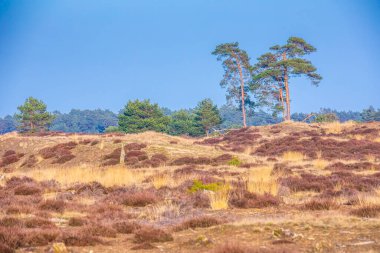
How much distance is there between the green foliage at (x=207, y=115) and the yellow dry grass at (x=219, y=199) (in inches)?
2413

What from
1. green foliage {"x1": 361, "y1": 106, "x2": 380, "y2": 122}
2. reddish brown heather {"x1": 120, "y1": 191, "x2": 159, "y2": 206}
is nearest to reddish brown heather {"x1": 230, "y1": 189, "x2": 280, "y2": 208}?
reddish brown heather {"x1": 120, "y1": 191, "x2": 159, "y2": 206}

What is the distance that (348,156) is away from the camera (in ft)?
101

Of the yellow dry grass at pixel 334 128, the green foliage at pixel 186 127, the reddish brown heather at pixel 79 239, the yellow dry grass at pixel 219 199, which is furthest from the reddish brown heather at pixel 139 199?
the green foliage at pixel 186 127

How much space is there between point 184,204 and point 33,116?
6246 cm

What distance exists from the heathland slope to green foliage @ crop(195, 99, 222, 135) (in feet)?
142

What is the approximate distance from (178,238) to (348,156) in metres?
25.1

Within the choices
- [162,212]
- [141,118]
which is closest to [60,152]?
[162,212]

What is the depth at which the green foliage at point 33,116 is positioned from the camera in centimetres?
7040

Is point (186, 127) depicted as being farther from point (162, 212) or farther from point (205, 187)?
point (162, 212)

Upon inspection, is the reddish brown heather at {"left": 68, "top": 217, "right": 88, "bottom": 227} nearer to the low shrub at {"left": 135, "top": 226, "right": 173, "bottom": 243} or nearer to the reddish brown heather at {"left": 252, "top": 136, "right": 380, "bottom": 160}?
the low shrub at {"left": 135, "top": 226, "right": 173, "bottom": 243}

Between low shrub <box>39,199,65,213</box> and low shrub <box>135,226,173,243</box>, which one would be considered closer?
low shrub <box>135,226,173,243</box>

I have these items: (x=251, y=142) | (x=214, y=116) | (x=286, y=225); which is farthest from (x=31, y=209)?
(x=214, y=116)

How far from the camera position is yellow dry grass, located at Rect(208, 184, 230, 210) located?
1287 centimetres

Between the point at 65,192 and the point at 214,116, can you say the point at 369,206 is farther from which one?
the point at 214,116
